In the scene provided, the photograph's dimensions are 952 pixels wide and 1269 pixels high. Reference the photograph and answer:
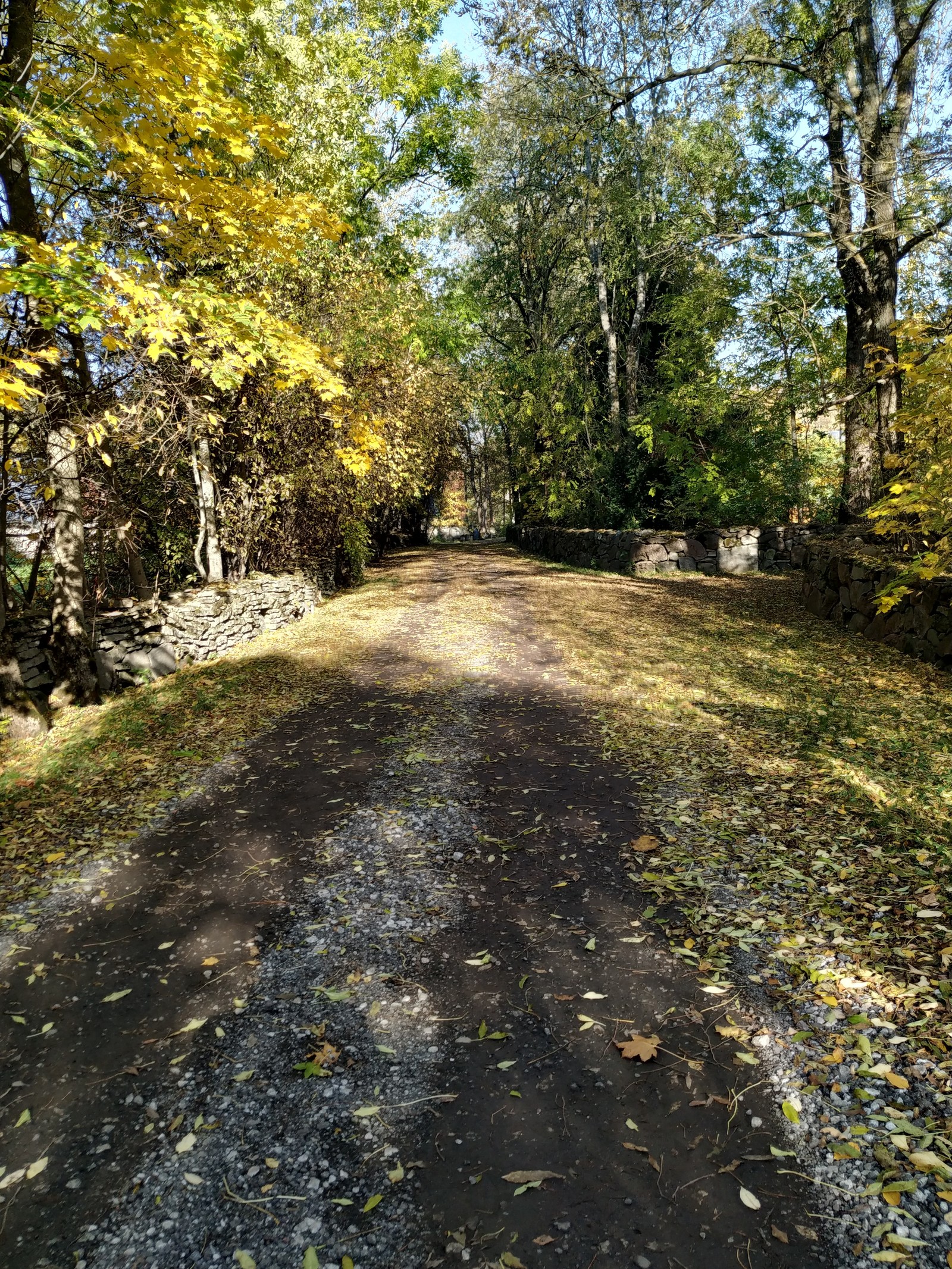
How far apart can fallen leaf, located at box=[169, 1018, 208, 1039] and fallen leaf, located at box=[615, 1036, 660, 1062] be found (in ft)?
6.40

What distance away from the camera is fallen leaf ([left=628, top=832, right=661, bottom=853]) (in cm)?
459

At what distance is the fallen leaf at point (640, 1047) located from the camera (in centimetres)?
292

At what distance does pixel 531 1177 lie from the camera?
245cm

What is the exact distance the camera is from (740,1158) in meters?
2.47

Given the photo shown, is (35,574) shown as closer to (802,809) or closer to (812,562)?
(802,809)

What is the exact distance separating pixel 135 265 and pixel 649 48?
1080cm

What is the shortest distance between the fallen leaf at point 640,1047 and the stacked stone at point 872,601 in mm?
7013

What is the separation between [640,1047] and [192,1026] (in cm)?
210

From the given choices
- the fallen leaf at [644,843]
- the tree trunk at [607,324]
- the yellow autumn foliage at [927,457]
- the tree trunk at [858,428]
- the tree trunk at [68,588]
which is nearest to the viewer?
the fallen leaf at [644,843]

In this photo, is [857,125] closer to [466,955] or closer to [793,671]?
[793,671]

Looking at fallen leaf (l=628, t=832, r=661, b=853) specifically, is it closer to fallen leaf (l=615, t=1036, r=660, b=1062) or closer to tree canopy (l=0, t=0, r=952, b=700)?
fallen leaf (l=615, t=1036, r=660, b=1062)

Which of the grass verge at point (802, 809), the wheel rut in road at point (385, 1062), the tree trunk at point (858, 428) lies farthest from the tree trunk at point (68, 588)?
the tree trunk at point (858, 428)

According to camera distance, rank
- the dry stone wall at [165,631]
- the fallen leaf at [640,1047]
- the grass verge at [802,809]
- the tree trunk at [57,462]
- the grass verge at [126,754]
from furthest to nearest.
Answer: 1. the dry stone wall at [165,631]
2. the tree trunk at [57,462]
3. the grass verge at [126,754]
4. the grass verge at [802,809]
5. the fallen leaf at [640,1047]

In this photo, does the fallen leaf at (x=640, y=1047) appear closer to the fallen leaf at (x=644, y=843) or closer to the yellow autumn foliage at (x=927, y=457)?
the fallen leaf at (x=644, y=843)
